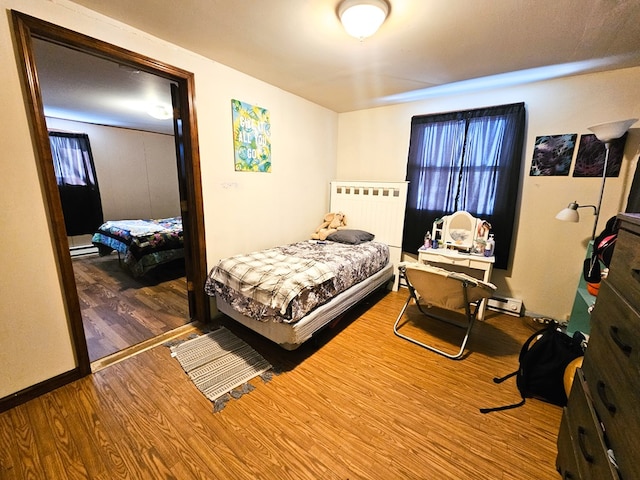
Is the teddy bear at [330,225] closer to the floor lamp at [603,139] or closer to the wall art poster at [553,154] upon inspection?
the wall art poster at [553,154]

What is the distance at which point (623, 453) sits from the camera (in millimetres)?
766

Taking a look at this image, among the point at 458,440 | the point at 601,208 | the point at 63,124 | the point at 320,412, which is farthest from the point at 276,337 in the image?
the point at 63,124

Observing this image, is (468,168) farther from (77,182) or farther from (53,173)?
(77,182)

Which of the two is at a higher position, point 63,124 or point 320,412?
point 63,124

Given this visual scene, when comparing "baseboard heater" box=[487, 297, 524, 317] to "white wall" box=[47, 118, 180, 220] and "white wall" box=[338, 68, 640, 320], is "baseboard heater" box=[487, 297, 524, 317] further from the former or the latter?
"white wall" box=[47, 118, 180, 220]

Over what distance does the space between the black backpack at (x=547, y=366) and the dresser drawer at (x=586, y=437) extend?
0.56 metres

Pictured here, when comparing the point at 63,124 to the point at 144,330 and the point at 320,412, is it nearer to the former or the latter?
the point at 144,330

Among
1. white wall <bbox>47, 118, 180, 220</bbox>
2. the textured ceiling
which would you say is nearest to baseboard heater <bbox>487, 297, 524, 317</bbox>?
the textured ceiling

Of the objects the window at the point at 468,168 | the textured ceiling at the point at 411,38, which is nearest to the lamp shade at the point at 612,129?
the textured ceiling at the point at 411,38

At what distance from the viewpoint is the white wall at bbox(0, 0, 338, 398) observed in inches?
57.1

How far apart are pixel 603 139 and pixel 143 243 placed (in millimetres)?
4738

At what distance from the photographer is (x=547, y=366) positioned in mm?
1704

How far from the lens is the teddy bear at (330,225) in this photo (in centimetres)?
350

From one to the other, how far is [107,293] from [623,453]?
4.09 meters
